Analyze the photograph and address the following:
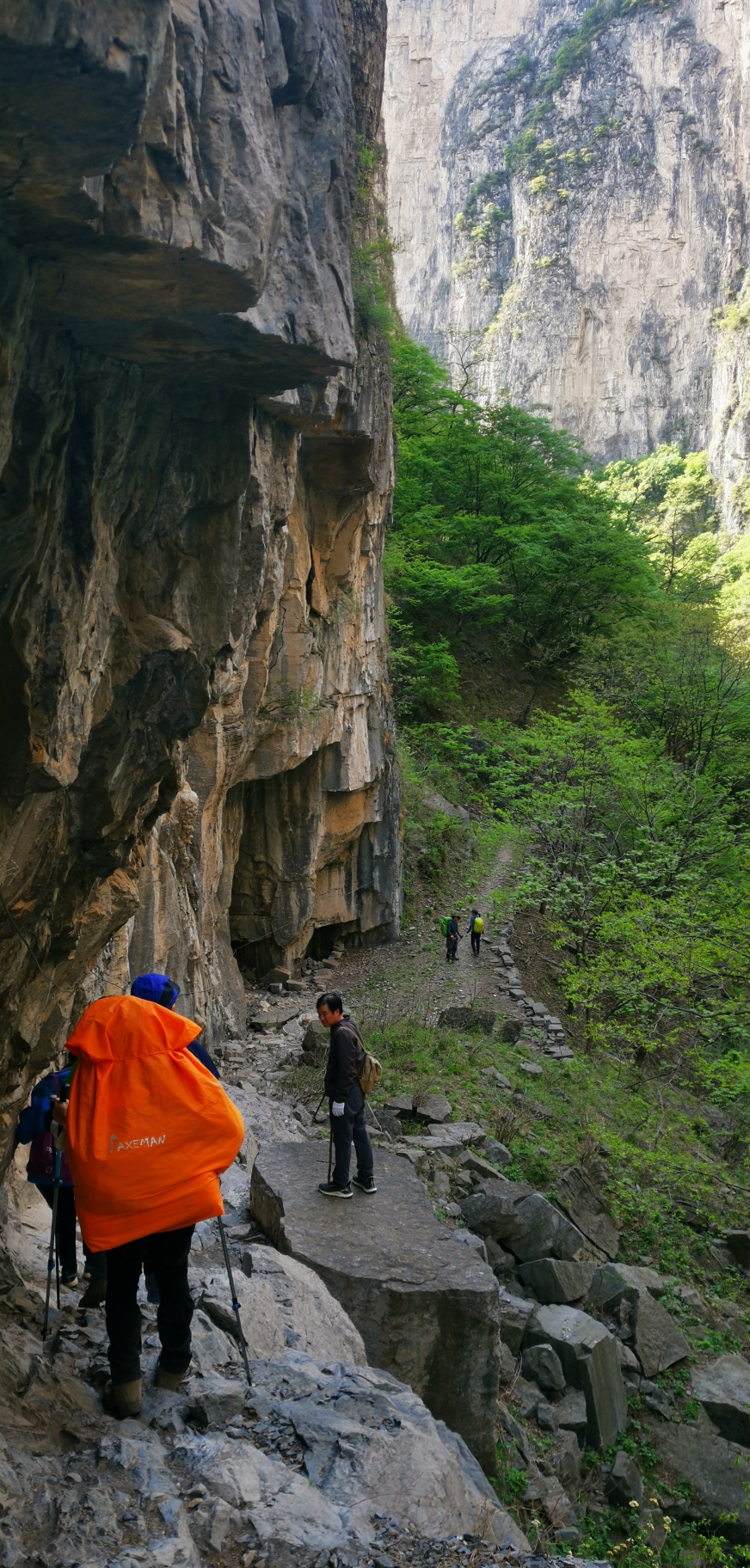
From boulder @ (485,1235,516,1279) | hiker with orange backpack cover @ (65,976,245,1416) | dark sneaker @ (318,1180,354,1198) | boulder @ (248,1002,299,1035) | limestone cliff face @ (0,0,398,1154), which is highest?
limestone cliff face @ (0,0,398,1154)

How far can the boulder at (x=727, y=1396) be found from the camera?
7.87 metres

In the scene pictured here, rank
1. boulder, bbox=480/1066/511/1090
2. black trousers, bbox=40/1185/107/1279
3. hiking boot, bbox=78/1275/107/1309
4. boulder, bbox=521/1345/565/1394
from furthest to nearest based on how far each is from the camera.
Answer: boulder, bbox=480/1066/511/1090
boulder, bbox=521/1345/565/1394
black trousers, bbox=40/1185/107/1279
hiking boot, bbox=78/1275/107/1309

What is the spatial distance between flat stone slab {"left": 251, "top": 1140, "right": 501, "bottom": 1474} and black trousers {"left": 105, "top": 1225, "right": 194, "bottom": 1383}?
7.70ft

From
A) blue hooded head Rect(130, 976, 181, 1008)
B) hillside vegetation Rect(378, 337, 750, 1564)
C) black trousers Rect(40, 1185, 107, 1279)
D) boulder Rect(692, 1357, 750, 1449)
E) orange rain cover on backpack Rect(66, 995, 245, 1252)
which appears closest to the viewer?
orange rain cover on backpack Rect(66, 995, 245, 1252)

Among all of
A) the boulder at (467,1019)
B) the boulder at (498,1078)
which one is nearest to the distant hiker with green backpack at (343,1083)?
the boulder at (498,1078)

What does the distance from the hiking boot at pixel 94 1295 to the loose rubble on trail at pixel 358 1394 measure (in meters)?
0.09

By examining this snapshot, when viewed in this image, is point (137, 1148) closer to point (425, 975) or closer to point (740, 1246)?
point (740, 1246)

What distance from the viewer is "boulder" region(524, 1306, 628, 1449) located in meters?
7.09

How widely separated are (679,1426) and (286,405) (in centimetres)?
790

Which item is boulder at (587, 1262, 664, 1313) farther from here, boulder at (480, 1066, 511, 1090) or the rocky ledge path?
the rocky ledge path

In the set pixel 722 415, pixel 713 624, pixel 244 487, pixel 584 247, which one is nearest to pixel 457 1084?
pixel 244 487

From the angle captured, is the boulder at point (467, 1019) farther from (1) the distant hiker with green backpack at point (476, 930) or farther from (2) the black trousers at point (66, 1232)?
(2) the black trousers at point (66, 1232)

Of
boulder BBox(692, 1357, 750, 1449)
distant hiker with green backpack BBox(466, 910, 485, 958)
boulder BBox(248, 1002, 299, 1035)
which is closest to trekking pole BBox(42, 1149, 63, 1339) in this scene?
boulder BBox(692, 1357, 750, 1449)

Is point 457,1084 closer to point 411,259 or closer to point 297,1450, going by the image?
point 297,1450
